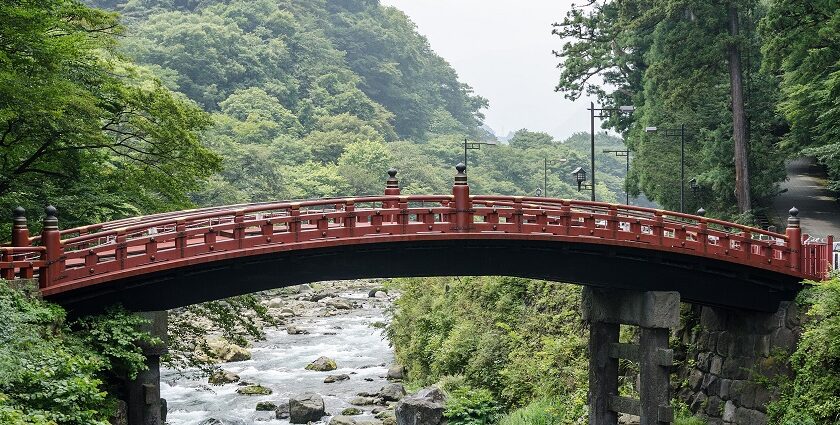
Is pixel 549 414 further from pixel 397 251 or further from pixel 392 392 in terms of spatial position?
pixel 392 392

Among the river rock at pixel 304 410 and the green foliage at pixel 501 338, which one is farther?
the river rock at pixel 304 410

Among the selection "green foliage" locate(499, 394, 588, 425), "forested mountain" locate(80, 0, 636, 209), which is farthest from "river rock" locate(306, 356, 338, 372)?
"forested mountain" locate(80, 0, 636, 209)

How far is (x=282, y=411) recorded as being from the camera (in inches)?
1516

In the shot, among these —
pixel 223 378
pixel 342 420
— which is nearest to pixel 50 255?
pixel 342 420

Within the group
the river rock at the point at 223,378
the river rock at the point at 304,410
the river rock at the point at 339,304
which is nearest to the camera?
the river rock at the point at 304,410

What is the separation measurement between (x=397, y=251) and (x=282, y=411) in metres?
13.1

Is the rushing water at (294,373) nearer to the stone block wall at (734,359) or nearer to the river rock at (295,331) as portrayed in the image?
the river rock at (295,331)

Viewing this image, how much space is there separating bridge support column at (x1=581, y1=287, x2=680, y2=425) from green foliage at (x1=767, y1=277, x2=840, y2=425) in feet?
10.1

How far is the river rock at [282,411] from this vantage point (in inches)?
1506

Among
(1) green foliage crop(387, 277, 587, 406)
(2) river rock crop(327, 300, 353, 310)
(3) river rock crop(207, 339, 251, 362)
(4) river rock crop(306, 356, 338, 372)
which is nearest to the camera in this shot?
(1) green foliage crop(387, 277, 587, 406)

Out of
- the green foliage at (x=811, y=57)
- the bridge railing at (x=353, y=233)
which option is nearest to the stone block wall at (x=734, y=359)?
the bridge railing at (x=353, y=233)

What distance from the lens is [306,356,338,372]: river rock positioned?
47.2 m

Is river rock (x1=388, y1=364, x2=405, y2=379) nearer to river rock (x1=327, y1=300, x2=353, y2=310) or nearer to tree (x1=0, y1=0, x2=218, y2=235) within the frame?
tree (x1=0, y1=0, x2=218, y2=235)

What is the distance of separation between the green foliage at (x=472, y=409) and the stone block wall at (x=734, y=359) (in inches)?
227
